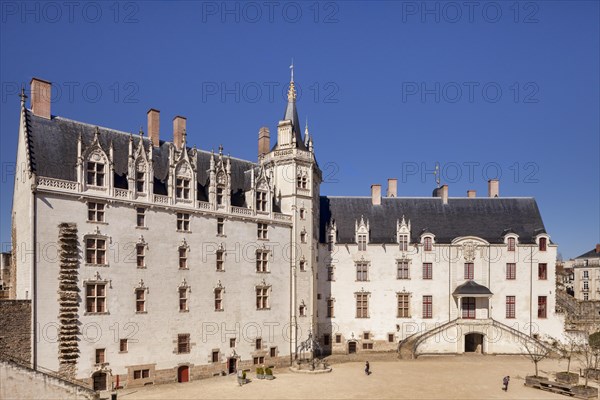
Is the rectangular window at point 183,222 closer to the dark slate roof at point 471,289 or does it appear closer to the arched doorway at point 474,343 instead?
the dark slate roof at point 471,289

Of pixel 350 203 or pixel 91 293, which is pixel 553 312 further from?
pixel 91 293

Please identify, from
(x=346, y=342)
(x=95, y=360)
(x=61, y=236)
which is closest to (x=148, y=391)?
(x=95, y=360)

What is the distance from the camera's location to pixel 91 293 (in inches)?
1192

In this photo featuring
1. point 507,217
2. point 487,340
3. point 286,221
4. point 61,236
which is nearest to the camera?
Answer: point 61,236

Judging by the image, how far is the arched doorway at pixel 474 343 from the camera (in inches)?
1843

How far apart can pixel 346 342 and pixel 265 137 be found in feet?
69.0

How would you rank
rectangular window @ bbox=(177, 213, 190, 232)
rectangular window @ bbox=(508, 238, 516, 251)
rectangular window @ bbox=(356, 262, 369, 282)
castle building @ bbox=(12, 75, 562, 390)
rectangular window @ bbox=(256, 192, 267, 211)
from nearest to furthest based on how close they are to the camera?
castle building @ bbox=(12, 75, 562, 390), rectangular window @ bbox=(177, 213, 190, 232), rectangular window @ bbox=(256, 192, 267, 211), rectangular window @ bbox=(508, 238, 516, 251), rectangular window @ bbox=(356, 262, 369, 282)

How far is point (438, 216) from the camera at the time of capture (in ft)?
167

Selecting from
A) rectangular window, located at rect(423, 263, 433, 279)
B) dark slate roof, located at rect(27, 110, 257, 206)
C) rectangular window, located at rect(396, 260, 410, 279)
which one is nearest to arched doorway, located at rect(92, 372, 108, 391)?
dark slate roof, located at rect(27, 110, 257, 206)

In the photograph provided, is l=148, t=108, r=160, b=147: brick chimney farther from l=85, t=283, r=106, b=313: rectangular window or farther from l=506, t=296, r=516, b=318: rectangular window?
l=506, t=296, r=516, b=318: rectangular window

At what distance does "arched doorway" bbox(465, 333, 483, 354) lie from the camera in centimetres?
4680

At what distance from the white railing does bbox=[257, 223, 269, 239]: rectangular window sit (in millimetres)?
14790

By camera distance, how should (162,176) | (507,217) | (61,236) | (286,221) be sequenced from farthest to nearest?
(507,217), (286,221), (162,176), (61,236)

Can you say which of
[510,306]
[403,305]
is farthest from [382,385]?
[510,306]
